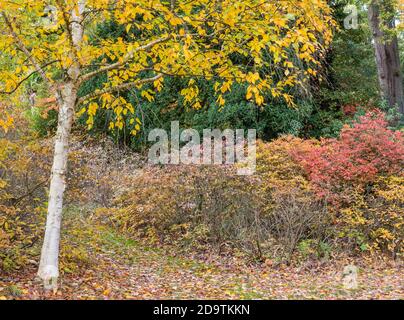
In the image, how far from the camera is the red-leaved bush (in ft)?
26.0

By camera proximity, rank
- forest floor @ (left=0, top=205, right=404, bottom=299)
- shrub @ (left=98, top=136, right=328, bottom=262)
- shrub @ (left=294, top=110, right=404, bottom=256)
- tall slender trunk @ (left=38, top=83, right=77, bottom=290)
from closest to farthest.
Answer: tall slender trunk @ (left=38, top=83, right=77, bottom=290)
forest floor @ (left=0, top=205, right=404, bottom=299)
shrub @ (left=98, top=136, right=328, bottom=262)
shrub @ (left=294, top=110, right=404, bottom=256)

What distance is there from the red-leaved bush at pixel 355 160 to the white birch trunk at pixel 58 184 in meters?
4.47

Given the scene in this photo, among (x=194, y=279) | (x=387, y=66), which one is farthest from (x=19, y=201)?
(x=387, y=66)

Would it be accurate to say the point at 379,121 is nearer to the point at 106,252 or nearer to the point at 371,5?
the point at 106,252

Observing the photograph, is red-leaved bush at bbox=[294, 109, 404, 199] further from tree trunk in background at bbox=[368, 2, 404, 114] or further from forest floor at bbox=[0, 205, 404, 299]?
tree trunk in background at bbox=[368, 2, 404, 114]

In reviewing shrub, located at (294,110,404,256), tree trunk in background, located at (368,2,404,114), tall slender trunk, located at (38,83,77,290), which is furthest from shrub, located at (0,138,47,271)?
tree trunk in background, located at (368,2,404,114)

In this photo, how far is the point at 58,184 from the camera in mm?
5156

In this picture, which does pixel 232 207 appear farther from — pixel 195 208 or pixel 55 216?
pixel 55 216

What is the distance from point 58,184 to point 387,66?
12316 millimetres

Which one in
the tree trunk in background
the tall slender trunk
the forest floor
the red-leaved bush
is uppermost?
the tree trunk in background

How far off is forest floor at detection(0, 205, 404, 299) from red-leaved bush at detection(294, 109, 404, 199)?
4.78ft

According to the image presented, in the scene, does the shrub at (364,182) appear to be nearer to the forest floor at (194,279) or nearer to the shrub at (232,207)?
the shrub at (232,207)

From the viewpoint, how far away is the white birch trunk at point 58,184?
5.08 m
